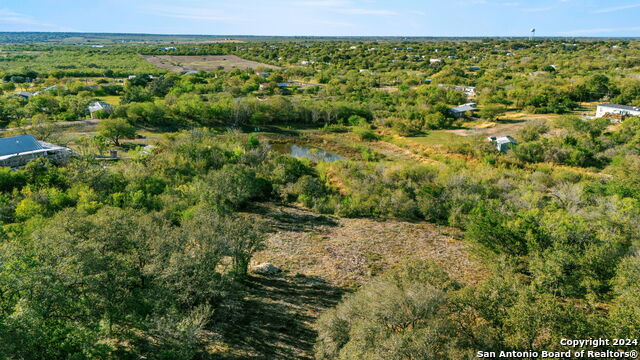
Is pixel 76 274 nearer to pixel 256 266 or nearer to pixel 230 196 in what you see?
pixel 256 266

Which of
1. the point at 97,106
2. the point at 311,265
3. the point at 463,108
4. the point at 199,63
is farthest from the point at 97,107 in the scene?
the point at 199,63

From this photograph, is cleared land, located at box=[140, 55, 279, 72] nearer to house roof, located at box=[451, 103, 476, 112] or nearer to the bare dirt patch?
house roof, located at box=[451, 103, 476, 112]

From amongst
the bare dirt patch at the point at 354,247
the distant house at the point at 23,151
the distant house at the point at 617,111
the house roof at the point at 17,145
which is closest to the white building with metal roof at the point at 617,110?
the distant house at the point at 617,111

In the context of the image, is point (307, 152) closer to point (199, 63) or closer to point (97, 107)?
point (97, 107)

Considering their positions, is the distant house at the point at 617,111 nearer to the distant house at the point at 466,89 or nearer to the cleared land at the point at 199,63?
the distant house at the point at 466,89

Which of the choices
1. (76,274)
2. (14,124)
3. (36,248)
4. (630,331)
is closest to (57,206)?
(36,248)

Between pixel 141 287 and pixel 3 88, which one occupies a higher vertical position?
pixel 3 88
